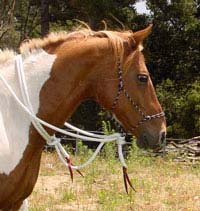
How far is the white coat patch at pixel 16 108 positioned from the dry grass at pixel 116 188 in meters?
2.86

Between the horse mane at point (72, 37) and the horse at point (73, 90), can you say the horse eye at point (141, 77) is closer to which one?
the horse at point (73, 90)

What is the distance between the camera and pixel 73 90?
334cm

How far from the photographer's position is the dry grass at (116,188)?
6.47 m

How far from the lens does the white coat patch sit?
321cm

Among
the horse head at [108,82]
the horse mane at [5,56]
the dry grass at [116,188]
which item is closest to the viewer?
the horse head at [108,82]

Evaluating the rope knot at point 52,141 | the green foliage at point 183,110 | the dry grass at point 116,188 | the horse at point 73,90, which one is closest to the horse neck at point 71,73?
the horse at point 73,90

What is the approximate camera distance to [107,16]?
15758mm

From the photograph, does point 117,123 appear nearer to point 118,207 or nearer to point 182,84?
point 118,207

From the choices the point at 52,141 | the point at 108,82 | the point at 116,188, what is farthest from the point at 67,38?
the point at 116,188

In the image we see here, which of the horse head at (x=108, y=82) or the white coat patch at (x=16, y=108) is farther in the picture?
the horse head at (x=108, y=82)

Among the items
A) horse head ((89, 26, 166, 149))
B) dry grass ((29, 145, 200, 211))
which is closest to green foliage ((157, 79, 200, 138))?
dry grass ((29, 145, 200, 211))

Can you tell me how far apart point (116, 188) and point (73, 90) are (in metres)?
4.34

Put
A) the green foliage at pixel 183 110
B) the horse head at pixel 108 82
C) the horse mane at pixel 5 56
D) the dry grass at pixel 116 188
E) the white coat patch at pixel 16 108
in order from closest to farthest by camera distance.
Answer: the white coat patch at pixel 16 108, the horse head at pixel 108 82, the horse mane at pixel 5 56, the dry grass at pixel 116 188, the green foliage at pixel 183 110

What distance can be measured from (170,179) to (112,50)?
5573 mm
